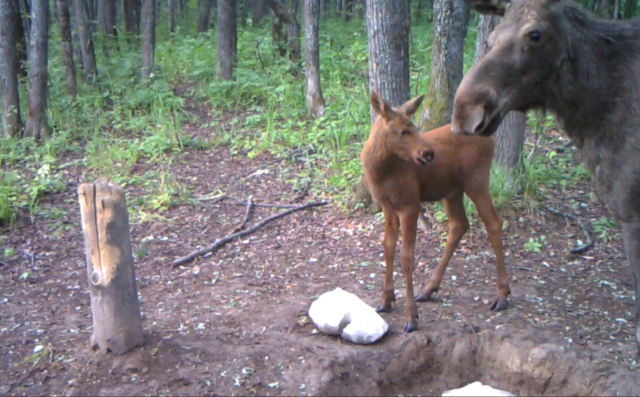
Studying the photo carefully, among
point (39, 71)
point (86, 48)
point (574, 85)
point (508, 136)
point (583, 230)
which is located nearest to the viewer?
point (574, 85)

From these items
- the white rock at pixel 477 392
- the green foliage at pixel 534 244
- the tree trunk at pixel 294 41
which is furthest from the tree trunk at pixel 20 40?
the white rock at pixel 477 392

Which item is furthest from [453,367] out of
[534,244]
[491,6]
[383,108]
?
[491,6]

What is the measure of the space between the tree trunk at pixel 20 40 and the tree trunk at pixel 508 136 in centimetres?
796

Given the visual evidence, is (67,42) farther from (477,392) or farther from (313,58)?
(477,392)

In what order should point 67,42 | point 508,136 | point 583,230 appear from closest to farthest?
point 583,230 → point 508,136 → point 67,42

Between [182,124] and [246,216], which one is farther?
[182,124]

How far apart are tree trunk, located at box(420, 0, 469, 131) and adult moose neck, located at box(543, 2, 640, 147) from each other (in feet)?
9.78

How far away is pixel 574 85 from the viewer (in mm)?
3861

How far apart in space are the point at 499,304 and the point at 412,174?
1.49 m

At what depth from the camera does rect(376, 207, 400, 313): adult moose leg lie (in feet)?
16.1

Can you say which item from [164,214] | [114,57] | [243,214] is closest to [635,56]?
[243,214]

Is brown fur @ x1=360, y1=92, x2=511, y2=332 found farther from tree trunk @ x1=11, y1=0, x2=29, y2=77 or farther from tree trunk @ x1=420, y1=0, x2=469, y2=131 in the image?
tree trunk @ x1=11, y1=0, x2=29, y2=77

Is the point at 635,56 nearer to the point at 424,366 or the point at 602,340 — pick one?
the point at 602,340

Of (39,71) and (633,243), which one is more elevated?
(39,71)
